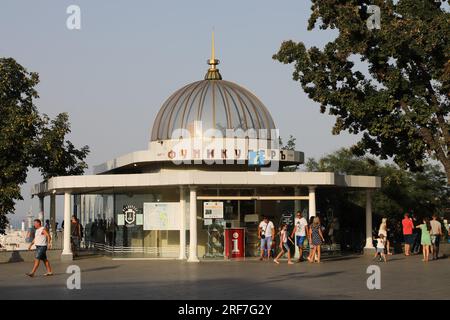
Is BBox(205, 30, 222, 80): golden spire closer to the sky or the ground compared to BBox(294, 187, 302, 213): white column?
closer to the sky

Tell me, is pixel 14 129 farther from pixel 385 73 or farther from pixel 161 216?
pixel 385 73

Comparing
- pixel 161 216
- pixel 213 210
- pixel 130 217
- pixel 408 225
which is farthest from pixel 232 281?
pixel 408 225

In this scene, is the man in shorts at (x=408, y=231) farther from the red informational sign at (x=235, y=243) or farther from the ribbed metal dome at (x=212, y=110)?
the ribbed metal dome at (x=212, y=110)

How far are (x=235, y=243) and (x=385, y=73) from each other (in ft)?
28.4

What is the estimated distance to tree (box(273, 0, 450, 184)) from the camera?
32.9m

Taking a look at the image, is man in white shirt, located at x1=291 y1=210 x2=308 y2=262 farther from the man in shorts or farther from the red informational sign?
the man in shorts

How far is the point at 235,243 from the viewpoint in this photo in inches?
1312

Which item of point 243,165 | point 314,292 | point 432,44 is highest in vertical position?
point 432,44

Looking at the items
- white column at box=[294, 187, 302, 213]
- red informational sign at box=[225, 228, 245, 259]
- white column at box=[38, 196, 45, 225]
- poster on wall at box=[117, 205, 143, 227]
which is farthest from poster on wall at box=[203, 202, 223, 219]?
white column at box=[38, 196, 45, 225]

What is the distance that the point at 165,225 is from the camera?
110 feet

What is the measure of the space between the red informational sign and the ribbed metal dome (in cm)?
484
